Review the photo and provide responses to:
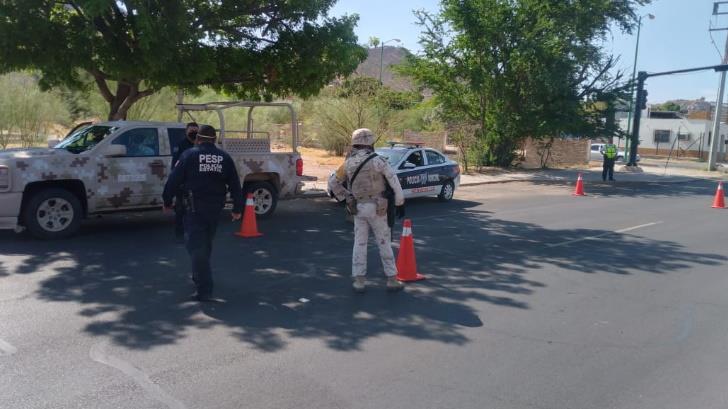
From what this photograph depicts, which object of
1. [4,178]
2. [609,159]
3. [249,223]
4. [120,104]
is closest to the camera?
[4,178]

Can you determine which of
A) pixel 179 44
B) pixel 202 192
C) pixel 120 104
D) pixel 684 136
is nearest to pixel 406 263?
pixel 202 192

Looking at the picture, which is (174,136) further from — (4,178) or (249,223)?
(4,178)

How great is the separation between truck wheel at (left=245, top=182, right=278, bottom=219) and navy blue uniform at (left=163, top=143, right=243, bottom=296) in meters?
5.26

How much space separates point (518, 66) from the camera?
25.8m

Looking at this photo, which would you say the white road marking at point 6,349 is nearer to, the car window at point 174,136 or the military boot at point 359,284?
the military boot at point 359,284

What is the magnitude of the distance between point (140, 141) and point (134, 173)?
1.79ft

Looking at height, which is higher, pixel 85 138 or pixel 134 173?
pixel 85 138

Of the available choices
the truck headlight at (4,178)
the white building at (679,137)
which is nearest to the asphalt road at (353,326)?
the truck headlight at (4,178)

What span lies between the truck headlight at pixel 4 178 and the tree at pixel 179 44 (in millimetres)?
2722

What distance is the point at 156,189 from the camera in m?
10.1

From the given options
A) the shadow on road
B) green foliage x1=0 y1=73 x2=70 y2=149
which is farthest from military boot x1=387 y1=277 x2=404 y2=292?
green foliage x1=0 y1=73 x2=70 y2=149

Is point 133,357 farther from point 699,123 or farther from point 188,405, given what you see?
point 699,123

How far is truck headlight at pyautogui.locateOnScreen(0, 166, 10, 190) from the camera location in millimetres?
8508

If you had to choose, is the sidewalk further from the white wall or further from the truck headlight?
the white wall
